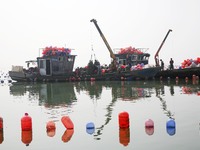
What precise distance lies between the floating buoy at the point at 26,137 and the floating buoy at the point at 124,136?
2809 millimetres

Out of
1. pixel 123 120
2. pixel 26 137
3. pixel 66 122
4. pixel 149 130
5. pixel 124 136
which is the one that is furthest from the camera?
pixel 66 122

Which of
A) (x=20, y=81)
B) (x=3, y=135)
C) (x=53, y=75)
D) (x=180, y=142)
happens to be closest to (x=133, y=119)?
(x=180, y=142)

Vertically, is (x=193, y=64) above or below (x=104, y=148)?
above

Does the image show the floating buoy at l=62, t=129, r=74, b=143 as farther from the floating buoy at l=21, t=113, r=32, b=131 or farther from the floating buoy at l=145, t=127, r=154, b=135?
the floating buoy at l=145, t=127, r=154, b=135

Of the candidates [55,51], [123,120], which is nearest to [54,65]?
[55,51]

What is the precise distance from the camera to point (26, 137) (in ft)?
35.0

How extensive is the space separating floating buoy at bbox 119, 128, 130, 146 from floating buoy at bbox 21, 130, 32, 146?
2809 millimetres

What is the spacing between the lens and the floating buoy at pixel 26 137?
396 inches

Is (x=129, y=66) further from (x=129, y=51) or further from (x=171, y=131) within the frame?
(x=171, y=131)

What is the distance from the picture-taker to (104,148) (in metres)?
8.84

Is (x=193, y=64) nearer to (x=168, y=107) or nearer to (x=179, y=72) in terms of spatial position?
(x=179, y=72)

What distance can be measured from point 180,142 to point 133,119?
3.95 metres

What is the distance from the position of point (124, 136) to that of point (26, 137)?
3195 millimetres

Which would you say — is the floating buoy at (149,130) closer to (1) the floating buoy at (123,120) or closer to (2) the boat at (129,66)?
(1) the floating buoy at (123,120)
